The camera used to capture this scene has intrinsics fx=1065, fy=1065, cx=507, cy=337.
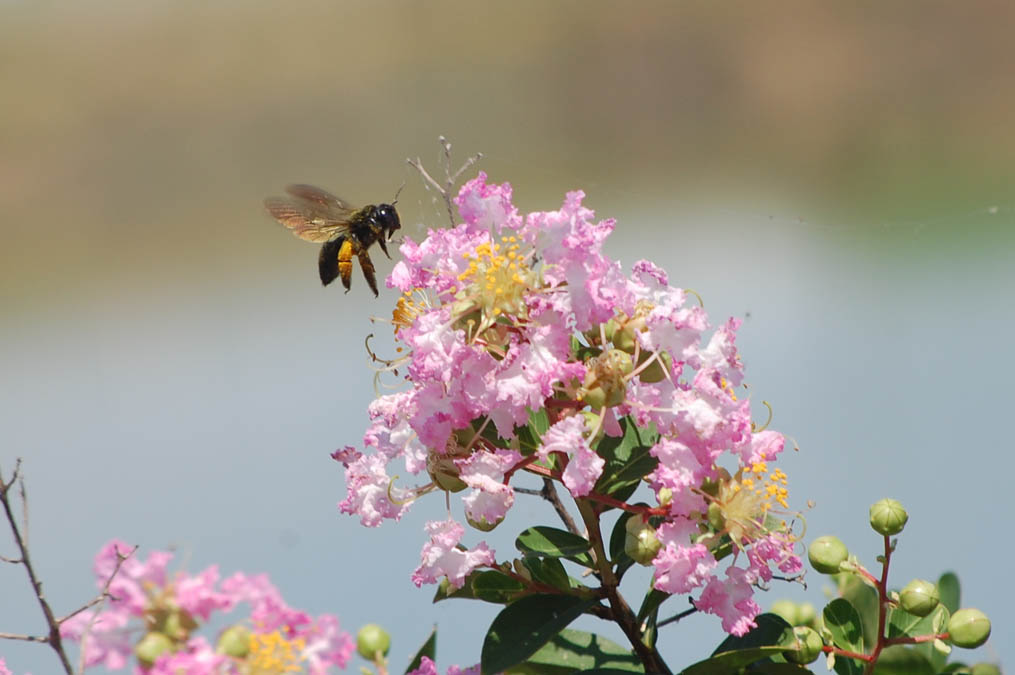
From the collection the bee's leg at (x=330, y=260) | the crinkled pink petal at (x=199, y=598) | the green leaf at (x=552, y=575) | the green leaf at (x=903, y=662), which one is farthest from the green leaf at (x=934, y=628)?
the bee's leg at (x=330, y=260)

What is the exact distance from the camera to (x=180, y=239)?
7402 mm

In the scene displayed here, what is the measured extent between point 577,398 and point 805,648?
21 centimetres

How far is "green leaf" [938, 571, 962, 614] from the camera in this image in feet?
2.70

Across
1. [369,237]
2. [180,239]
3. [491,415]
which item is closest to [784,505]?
[491,415]

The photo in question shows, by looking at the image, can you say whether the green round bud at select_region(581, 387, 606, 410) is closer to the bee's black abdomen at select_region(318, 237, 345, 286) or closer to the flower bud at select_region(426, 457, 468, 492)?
the flower bud at select_region(426, 457, 468, 492)

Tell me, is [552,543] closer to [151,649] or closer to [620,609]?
[620,609]

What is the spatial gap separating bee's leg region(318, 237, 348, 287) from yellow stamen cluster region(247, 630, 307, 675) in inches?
14.6

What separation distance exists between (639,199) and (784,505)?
18.2 ft

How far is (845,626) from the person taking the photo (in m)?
0.71

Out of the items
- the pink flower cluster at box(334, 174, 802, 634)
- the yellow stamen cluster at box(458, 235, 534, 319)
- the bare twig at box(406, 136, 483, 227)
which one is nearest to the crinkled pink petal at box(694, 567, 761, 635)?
the pink flower cluster at box(334, 174, 802, 634)

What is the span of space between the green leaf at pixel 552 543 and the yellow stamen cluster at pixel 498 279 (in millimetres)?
143

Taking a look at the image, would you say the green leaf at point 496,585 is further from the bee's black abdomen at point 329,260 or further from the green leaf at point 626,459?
the bee's black abdomen at point 329,260

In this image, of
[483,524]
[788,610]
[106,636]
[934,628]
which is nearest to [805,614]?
[788,610]

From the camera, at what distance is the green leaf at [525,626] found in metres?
0.64
